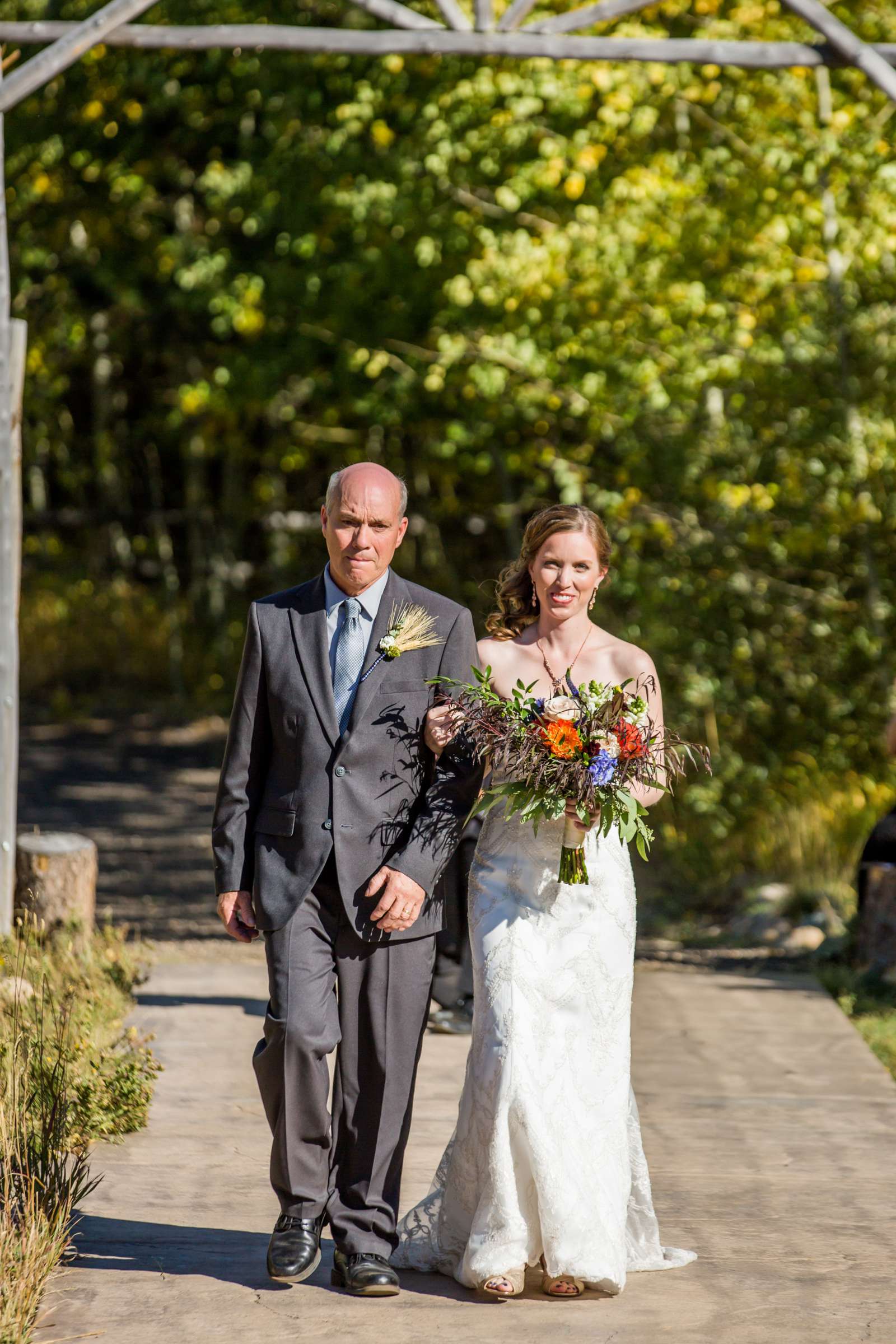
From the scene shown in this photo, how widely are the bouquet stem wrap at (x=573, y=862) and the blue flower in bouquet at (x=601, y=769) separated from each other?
17cm

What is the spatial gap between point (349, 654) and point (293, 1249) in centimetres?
144

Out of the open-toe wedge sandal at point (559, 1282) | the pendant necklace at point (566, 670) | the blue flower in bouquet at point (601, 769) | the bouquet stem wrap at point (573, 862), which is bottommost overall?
the open-toe wedge sandal at point (559, 1282)

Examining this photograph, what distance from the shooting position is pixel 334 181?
1174 centimetres

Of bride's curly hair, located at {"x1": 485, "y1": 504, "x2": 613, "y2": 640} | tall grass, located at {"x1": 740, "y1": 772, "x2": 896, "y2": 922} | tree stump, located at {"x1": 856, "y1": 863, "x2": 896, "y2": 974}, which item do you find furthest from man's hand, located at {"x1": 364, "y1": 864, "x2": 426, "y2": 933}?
tall grass, located at {"x1": 740, "y1": 772, "x2": 896, "y2": 922}

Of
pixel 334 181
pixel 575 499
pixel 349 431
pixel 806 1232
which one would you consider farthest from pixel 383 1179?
pixel 349 431

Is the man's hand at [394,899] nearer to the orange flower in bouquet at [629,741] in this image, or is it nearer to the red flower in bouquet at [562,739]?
the red flower in bouquet at [562,739]

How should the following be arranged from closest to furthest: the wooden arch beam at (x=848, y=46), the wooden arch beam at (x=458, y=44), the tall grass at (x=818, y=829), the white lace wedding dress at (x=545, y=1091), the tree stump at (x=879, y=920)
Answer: the white lace wedding dress at (x=545, y=1091) → the wooden arch beam at (x=848, y=46) → the wooden arch beam at (x=458, y=44) → the tree stump at (x=879, y=920) → the tall grass at (x=818, y=829)

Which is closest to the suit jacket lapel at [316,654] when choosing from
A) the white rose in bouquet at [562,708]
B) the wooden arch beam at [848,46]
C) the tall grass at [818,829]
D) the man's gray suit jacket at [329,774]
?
the man's gray suit jacket at [329,774]

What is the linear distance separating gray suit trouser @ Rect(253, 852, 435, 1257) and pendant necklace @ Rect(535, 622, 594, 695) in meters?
0.71

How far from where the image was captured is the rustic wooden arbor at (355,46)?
22.0 ft

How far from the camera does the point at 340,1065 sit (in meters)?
3.87

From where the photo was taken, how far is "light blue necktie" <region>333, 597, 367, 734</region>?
394cm

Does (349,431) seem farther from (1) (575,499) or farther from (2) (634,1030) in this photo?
(2) (634,1030)

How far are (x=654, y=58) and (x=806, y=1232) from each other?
4820 millimetres
